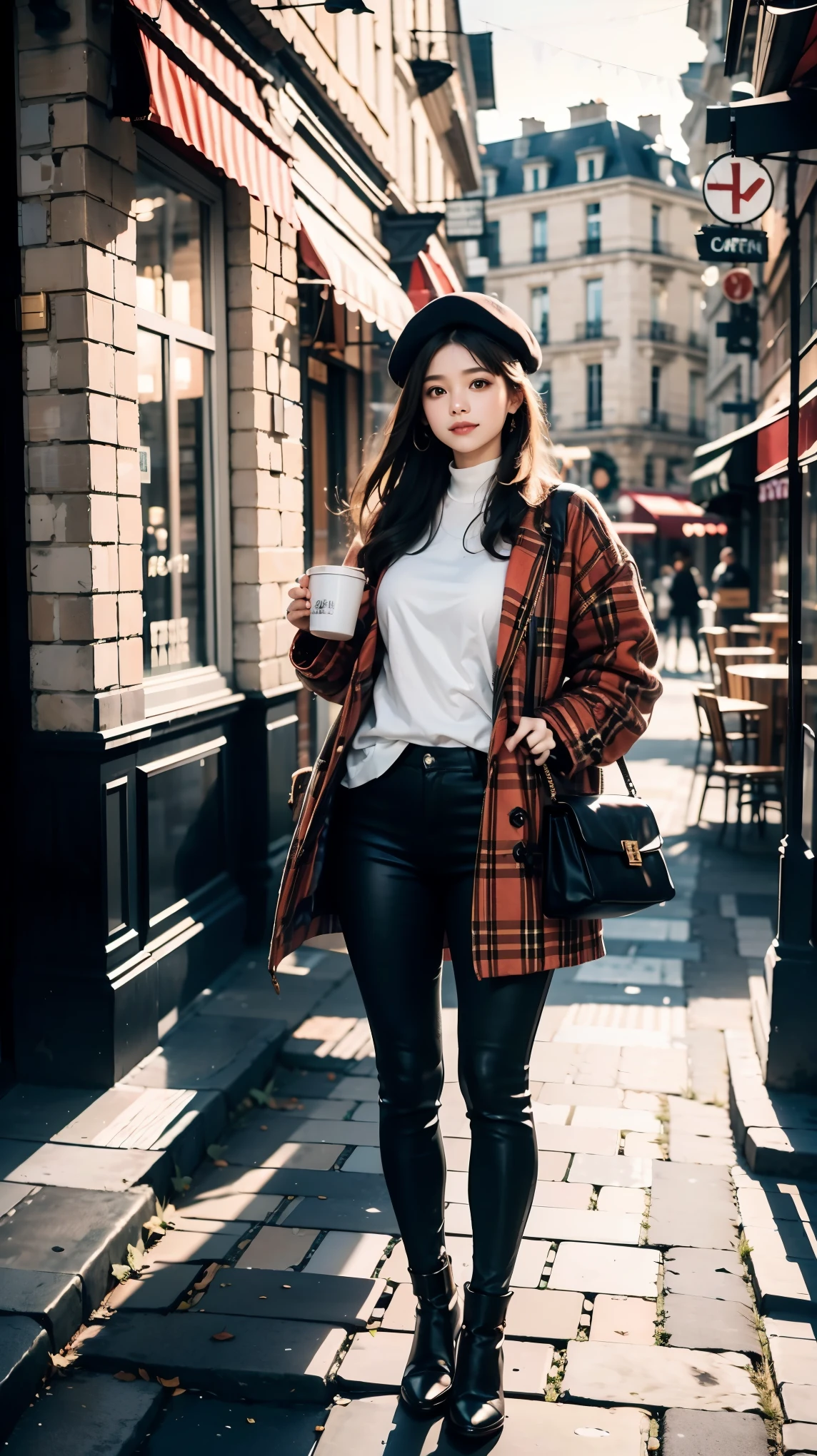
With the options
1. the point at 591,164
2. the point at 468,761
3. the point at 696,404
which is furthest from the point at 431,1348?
Result: the point at 591,164

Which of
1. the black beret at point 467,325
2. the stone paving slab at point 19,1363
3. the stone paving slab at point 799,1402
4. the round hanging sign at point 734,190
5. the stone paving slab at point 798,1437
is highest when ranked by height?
the round hanging sign at point 734,190

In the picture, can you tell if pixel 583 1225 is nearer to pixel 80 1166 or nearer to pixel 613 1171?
pixel 613 1171

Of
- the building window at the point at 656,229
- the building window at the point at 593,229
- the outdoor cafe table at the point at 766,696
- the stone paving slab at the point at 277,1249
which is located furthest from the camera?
the building window at the point at 593,229

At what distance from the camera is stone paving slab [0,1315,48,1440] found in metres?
2.85

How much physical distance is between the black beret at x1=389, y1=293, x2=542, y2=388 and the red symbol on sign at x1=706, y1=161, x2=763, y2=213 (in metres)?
6.48

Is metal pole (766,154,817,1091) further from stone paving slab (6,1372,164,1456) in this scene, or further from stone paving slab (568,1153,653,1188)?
stone paving slab (6,1372,164,1456)

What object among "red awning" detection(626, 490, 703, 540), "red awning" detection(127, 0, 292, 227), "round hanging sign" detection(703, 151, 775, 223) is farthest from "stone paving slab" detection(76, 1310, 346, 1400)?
"red awning" detection(626, 490, 703, 540)

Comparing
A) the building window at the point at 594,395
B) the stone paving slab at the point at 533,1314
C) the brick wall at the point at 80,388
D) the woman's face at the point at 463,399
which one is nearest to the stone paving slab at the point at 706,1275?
the stone paving slab at the point at 533,1314

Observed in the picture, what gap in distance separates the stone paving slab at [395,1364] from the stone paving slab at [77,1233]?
65 centimetres

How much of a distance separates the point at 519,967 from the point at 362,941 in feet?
1.10

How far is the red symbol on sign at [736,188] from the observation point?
8.78 m

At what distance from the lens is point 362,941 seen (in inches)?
111

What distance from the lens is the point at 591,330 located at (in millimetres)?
56625

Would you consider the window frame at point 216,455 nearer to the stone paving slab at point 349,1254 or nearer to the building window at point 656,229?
the stone paving slab at point 349,1254
